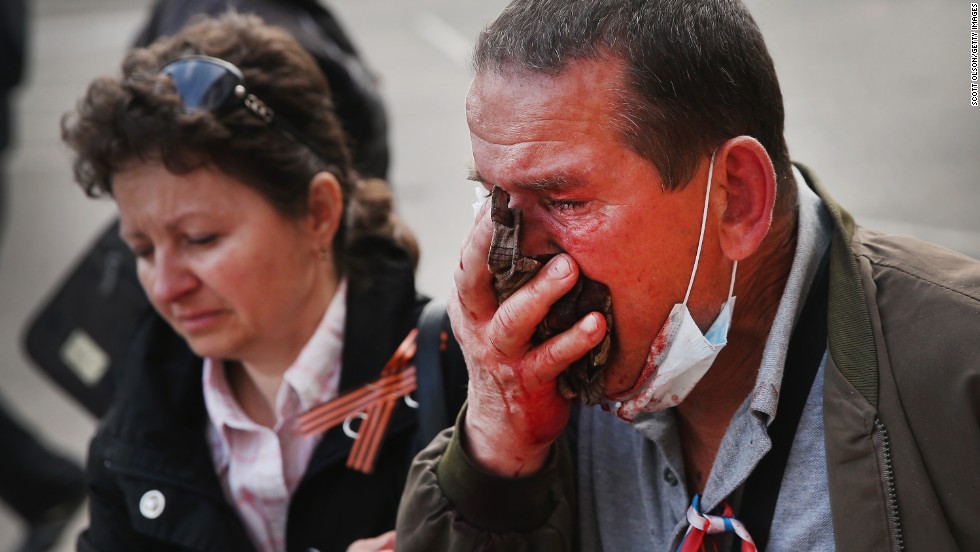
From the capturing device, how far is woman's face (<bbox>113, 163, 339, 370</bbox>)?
295 centimetres

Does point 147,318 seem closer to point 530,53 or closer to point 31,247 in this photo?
point 530,53

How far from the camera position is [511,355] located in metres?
2.20

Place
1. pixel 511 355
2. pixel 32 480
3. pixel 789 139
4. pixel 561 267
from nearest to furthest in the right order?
1. pixel 561 267
2. pixel 511 355
3. pixel 32 480
4. pixel 789 139

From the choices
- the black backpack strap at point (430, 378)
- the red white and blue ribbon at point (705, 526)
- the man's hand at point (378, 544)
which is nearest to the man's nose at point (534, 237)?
the red white and blue ribbon at point (705, 526)

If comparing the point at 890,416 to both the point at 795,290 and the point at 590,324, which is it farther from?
the point at 590,324

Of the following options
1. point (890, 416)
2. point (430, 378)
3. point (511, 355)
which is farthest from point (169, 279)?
point (890, 416)

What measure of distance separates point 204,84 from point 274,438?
0.95 m

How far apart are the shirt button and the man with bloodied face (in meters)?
0.87

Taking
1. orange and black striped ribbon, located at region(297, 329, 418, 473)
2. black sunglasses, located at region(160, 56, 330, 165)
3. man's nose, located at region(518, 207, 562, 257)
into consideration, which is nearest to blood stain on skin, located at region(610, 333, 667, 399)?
man's nose, located at region(518, 207, 562, 257)

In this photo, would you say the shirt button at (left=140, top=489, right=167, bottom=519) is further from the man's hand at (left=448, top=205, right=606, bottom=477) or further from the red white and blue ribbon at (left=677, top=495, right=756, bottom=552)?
the red white and blue ribbon at (left=677, top=495, right=756, bottom=552)

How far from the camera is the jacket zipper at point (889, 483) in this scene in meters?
1.96

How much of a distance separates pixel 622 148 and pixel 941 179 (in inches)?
214

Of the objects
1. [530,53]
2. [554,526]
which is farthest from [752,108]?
[554,526]

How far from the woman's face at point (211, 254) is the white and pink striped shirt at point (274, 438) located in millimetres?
132
